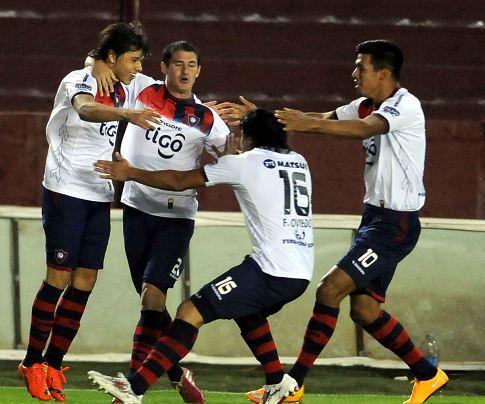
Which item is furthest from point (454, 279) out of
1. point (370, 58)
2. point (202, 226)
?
point (370, 58)

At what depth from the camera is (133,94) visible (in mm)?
6910

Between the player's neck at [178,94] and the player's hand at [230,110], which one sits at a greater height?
the player's neck at [178,94]

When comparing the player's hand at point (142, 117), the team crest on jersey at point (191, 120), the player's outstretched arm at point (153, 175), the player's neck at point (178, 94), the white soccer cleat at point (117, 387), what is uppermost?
the player's neck at point (178, 94)

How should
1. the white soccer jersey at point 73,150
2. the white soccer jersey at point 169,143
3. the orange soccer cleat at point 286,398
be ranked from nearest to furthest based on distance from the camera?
the orange soccer cleat at point 286,398
the white soccer jersey at point 73,150
the white soccer jersey at point 169,143

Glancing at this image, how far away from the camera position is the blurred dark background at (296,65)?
1073 cm

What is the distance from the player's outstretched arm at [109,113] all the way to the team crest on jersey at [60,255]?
2.38ft

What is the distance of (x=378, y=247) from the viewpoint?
21.5 ft

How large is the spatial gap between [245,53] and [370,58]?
14.0ft

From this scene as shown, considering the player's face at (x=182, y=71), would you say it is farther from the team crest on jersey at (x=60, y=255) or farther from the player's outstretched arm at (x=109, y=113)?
the team crest on jersey at (x=60, y=255)

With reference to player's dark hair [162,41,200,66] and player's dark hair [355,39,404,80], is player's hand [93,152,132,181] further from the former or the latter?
player's dark hair [355,39,404,80]

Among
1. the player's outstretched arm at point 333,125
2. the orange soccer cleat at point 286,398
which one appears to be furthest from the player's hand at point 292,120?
the orange soccer cleat at point 286,398

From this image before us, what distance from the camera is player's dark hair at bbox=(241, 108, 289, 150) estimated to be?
6.14 meters

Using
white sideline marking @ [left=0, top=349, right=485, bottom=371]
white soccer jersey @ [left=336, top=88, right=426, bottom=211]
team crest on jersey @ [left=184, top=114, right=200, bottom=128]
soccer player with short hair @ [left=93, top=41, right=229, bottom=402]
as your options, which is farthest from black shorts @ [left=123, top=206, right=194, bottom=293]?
white sideline marking @ [left=0, top=349, right=485, bottom=371]

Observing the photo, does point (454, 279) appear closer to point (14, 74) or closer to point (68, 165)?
point (68, 165)
